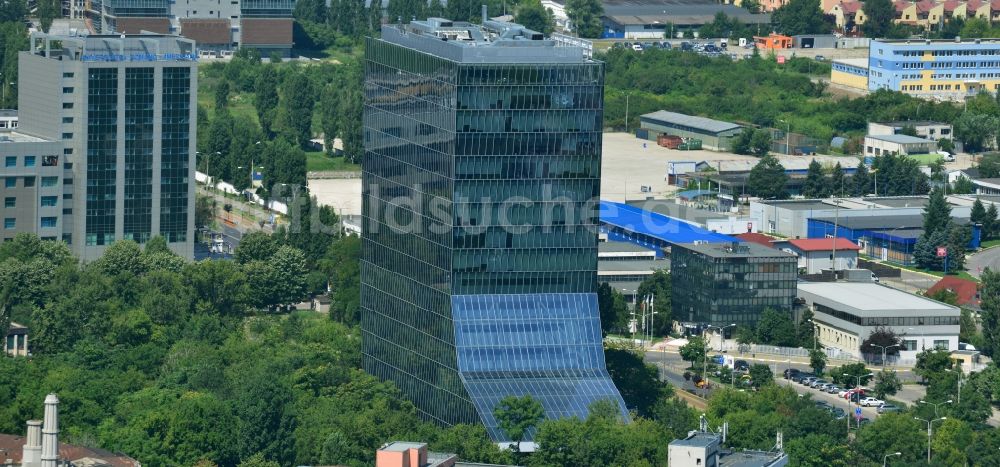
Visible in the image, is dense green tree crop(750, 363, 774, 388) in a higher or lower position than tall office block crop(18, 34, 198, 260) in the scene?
lower

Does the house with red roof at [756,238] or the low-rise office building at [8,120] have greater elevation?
the low-rise office building at [8,120]

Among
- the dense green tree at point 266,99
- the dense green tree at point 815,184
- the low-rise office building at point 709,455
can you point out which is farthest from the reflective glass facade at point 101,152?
the low-rise office building at point 709,455

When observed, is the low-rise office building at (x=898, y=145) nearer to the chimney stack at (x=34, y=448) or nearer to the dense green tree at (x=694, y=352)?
the dense green tree at (x=694, y=352)

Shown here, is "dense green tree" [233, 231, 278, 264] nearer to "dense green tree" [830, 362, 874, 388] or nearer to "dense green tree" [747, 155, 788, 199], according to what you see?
"dense green tree" [830, 362, 874, 388]

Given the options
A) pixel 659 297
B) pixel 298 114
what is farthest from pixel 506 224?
pixel 298 114

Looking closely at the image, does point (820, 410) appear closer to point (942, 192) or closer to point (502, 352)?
point (502, 352)

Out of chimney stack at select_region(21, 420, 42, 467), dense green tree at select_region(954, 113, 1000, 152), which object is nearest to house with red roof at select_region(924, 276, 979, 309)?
dense green tree at select_region(954, 113, 1000, 152)
